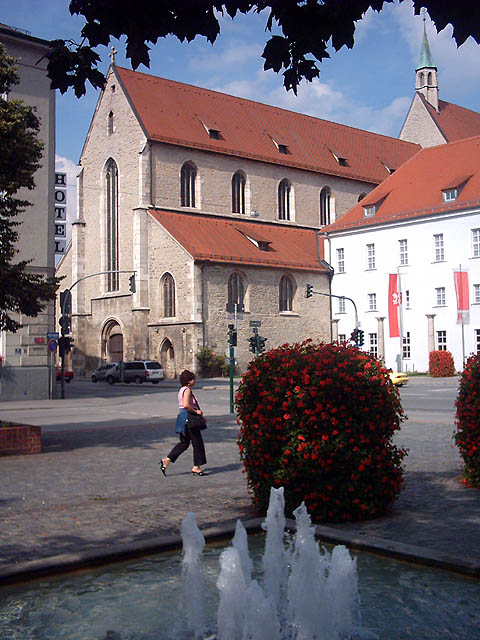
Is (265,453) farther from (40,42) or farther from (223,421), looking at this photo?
(40,42)

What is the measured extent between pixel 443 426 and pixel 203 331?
32538mm

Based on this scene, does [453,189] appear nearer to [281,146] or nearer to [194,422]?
[281,146]

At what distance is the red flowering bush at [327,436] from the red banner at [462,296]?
134 ft

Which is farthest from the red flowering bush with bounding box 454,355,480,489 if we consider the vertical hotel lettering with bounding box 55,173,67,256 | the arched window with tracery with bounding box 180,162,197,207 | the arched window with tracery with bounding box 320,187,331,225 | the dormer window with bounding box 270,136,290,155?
the arched window with tracery with bounding box 320,187,331,225

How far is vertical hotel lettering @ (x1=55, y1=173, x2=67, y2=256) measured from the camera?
3267cm

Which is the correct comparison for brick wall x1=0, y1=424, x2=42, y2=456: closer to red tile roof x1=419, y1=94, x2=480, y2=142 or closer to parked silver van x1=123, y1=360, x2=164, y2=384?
parked silver van x1=123, y1=360, x2=164, y2=384

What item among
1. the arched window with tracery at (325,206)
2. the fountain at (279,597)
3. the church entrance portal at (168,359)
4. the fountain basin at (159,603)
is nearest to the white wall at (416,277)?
the arched window with tracery at (325,206)

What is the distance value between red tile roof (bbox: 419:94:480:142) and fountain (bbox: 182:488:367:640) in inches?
2630

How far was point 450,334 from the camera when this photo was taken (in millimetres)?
48375

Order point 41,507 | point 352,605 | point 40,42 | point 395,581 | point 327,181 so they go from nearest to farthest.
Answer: point 352,605
point 395,581
point 41,507
point 40,42
point 327,181

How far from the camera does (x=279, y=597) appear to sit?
18.3 ft

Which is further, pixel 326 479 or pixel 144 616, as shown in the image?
pixel 326 479

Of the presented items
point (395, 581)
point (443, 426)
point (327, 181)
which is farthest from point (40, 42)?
point (327, 181)

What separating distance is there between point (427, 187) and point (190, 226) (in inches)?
634
